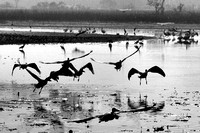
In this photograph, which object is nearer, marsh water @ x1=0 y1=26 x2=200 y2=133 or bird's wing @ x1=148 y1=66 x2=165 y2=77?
marsh water @ x1=0 y1=26 x2=200 y2=133

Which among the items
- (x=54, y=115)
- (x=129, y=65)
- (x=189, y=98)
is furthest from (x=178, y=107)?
(x=129, y=65)

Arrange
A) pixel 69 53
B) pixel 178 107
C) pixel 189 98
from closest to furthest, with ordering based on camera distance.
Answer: pixel 178 107 → pixel 189 98 → pixel 69 53

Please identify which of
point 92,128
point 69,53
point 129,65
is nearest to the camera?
point 92,128

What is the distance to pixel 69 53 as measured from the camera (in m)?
37.3

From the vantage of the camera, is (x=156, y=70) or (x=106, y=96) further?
Result: (x=106, y=96)

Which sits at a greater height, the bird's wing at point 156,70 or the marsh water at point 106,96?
the bird's wing at point 156,70

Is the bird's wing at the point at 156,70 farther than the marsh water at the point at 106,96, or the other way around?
the bird's wing at the point at 156,70

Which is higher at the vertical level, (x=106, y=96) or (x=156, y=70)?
(x=156, y=70)

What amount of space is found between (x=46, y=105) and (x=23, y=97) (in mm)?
1664

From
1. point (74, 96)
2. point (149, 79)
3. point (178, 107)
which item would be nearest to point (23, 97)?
point (74, 96)

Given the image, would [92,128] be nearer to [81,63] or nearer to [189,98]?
[189,98]

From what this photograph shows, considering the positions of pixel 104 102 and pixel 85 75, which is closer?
pixel 104 102

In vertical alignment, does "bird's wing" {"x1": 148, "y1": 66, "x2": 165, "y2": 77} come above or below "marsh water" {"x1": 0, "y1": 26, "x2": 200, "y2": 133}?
above

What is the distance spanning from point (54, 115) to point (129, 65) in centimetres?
1380
